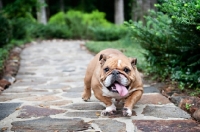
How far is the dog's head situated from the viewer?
11.7 ft

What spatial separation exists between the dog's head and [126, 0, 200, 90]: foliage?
1.04 m

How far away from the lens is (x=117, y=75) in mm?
3533

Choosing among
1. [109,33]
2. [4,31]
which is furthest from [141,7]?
[4,31]

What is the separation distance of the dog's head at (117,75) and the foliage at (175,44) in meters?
1.04

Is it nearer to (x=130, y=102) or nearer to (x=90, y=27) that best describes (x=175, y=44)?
(x=130, y=102)

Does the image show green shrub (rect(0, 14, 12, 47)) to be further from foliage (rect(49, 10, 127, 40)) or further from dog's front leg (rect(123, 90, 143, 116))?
foliage (rect(49, 10, 127, 40))

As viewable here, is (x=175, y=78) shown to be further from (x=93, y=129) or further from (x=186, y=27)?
(x=93, y=129)

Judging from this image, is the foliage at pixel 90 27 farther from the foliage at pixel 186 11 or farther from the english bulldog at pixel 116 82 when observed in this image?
the english bulldog at pixel 116 82

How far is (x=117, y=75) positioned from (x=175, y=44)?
2.52 m

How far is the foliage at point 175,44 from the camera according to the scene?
4.49 metres

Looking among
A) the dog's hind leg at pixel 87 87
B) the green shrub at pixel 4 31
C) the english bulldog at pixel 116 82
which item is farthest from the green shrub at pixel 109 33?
the english bulldog at pixel 116 82

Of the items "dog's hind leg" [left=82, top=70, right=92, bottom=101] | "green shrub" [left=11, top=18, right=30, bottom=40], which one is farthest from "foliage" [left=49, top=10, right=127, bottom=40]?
"dog's hind leg" [left=82, top=70, right=92, bottom=101]

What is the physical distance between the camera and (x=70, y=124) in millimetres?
3510

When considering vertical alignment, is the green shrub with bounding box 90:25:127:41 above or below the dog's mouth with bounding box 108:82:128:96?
below
